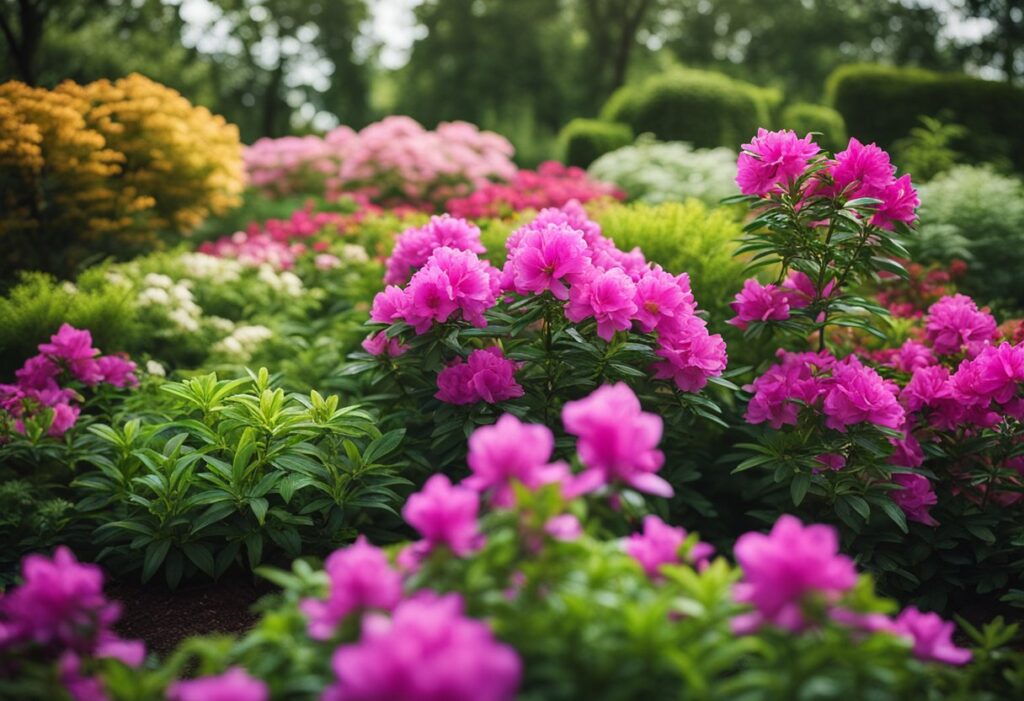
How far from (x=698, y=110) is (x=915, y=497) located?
8313mm

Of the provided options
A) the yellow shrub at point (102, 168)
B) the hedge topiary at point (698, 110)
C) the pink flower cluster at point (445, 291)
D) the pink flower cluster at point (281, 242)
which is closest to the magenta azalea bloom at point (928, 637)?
the pink flower cluster at point (445, 291)

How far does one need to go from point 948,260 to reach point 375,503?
3838 mm

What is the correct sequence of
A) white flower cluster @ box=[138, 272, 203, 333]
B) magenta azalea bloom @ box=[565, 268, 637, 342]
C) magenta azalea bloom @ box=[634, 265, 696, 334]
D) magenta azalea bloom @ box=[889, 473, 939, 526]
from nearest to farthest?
1. magenta azalea bloom @ box=[565, 268, 637, 342]
2. magenta azalea bloom @ box=[634, 265, 696, 334]
3. magenta azalea bloom @ box=[889, 473, 939, 526]
4. white flower cluster @ box=[138, 272, 203, 333]

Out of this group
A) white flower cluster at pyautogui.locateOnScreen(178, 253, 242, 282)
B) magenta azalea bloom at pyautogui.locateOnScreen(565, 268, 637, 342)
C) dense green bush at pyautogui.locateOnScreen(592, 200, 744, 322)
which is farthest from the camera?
white flower cluster at pyautogui.locateOnScreen(178, 253, 242, 282)

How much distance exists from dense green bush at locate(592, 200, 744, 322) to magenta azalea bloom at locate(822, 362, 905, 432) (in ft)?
3.63

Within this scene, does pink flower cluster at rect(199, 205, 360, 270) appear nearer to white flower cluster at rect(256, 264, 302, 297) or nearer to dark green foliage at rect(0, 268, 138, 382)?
white flower cluster at rect(256, 264, 302, 297)

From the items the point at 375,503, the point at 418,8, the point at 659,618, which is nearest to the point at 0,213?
the point at 375,503

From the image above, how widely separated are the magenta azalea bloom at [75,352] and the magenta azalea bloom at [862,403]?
2916 millimetres

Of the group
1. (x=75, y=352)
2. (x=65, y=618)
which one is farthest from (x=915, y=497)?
(x=75, y=352)

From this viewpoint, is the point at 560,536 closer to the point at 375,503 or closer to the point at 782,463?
the point at 375,503

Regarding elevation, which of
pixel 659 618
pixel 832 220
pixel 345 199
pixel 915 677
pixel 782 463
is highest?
pixel 832 220

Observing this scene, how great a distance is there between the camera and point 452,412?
2.68 m

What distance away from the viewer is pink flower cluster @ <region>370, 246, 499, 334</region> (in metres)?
2.45

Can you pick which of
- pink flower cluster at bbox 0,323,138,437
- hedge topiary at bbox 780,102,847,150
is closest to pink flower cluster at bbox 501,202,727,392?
pink flower cluster at bbox 0,323,138,437
